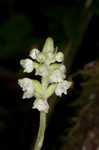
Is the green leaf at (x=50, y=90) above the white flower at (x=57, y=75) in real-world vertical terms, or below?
below

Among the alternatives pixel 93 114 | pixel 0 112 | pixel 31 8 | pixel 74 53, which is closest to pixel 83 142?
pixel 93 114

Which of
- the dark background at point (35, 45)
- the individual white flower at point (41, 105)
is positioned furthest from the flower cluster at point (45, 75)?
the dark background at point (35, 45)

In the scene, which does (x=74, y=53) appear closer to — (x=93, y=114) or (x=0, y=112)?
(x=93, y=114)

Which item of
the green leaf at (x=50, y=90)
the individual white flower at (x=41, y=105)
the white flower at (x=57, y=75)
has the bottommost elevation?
the individual white flower at (x=41, y=105)

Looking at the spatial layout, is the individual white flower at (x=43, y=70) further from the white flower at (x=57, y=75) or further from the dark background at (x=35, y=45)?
the dark background at (x=35, y=45)

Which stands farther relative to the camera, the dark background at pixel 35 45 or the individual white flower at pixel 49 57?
the dark background at pixel 35 45

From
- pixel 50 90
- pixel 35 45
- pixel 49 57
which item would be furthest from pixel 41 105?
pixel 35 45

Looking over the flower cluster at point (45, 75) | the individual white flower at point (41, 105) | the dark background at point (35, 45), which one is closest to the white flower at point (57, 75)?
the flower cluster at point (45, 75)

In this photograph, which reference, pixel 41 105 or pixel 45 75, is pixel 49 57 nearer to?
pixel 45 75

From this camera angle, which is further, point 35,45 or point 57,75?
point 35,45
